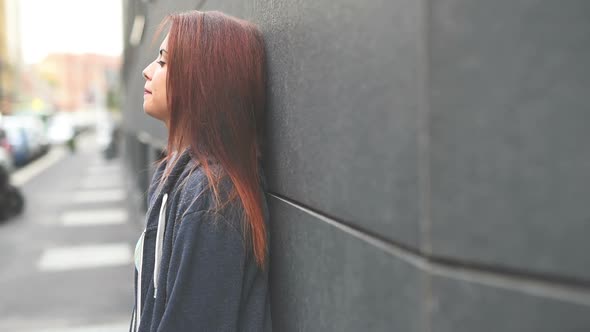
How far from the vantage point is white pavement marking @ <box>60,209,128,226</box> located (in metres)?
10.9

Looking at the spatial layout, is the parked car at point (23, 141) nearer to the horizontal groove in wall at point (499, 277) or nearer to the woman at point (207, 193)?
the woman at point (207, 193)

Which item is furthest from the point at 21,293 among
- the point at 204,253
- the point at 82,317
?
the point at 204,253

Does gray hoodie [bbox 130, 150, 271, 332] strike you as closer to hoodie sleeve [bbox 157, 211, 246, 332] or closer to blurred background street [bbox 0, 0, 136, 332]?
hoodie sleeve [bbox 157, 211, 246, 332]

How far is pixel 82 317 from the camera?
545 cm

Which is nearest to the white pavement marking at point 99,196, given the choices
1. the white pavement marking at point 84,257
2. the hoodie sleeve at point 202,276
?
the white pavement marking at point 84,257

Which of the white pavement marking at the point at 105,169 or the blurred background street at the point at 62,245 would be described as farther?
the white pavement marking at the point at 105,169

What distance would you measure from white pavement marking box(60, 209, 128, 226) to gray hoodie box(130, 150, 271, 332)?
30.5ft

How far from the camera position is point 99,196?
15.1 meters

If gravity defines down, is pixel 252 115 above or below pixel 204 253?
above

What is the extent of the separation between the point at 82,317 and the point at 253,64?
4.10m

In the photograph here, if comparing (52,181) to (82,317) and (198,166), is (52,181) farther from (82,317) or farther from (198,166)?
(198,166)

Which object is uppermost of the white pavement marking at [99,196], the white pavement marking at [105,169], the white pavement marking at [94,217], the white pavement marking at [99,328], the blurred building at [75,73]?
the blurred building at [75,73]

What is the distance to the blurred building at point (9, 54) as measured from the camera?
6431 centimetres

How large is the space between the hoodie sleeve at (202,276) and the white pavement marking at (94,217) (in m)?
9.47
